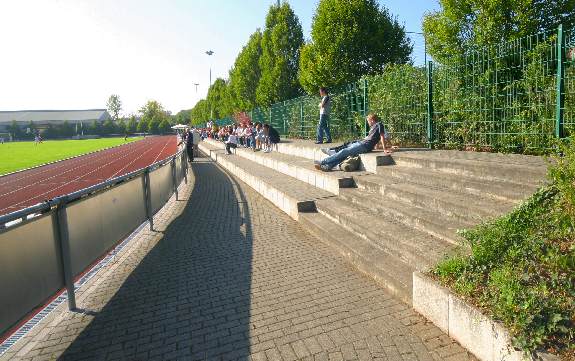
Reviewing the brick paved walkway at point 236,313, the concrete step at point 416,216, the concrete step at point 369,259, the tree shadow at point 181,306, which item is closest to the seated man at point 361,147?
the concrete step at point 416,216

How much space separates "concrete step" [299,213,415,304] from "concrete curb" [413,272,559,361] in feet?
0.92

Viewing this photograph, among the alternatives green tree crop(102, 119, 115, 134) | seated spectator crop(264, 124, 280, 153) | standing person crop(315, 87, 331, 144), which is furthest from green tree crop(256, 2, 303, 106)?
green tree crop(102, 119, 115, 134)

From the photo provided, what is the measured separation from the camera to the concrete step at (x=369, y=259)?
4234 mm

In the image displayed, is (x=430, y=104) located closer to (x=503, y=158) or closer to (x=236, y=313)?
(x=503, y=158)

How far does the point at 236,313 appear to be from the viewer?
4.08 meters

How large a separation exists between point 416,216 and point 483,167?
1.36 meters

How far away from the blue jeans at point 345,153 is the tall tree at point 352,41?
686cm

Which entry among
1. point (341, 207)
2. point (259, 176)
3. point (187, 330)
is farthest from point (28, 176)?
point (187, 330)

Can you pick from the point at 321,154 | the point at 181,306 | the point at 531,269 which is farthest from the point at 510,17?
the point at 181,306

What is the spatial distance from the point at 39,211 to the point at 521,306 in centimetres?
415

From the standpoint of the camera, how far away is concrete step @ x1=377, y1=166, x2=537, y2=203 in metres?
4.92

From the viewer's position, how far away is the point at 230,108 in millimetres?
46219

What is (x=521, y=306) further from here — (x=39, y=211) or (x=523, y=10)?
(x=523, y=10)

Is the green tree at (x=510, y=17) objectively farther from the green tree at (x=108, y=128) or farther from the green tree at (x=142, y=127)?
the green tree at (x=142, y=127)
